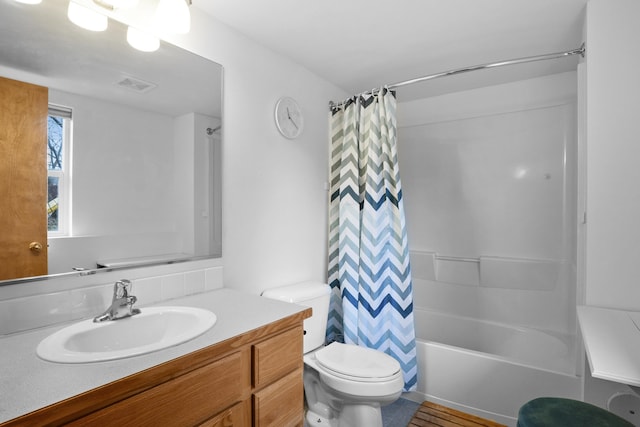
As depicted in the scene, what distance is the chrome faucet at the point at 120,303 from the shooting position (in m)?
1.24

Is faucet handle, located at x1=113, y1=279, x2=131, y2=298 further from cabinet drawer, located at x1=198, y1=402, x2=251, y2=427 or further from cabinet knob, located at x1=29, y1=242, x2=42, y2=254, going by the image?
cabinet drawer, located at x1=198, y1=402, x2=251, y2=427

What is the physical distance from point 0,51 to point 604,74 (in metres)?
2.42

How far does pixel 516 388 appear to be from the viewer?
201 centimetres

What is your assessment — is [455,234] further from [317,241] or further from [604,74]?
[604,74]

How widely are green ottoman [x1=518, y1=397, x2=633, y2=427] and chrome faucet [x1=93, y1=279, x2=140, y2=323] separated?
1456 mm

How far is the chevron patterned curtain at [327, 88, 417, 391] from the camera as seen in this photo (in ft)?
7.52

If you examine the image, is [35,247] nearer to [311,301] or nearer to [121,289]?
[121,289]

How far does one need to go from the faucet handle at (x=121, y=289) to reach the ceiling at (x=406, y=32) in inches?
52.4

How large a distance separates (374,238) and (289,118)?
0.98 meters

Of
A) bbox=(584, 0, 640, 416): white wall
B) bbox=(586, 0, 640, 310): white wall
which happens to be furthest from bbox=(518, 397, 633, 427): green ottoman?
bbox=(586, 0, 640, 310): white wall

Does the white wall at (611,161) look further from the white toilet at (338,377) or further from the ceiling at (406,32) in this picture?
the white toilet at (338,377)

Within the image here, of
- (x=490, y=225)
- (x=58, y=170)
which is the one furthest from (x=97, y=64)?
(x=490, y=225)

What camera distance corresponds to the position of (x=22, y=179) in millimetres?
1165

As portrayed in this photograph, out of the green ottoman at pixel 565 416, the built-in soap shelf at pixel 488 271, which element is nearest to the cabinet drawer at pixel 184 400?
the green ottoman at pixel 565 416
